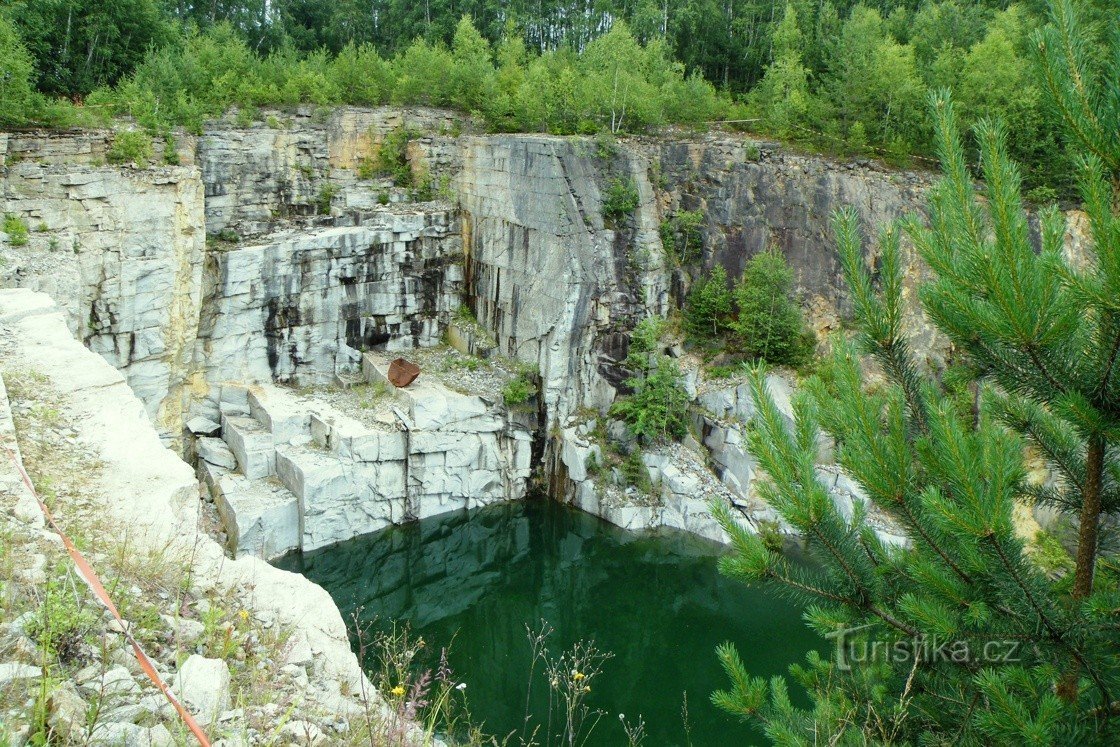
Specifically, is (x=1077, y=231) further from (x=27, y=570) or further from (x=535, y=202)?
(x=27, y=570)

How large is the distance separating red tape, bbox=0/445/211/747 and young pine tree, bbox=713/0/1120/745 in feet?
7.95

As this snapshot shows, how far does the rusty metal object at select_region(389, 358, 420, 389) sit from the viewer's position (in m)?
18.5

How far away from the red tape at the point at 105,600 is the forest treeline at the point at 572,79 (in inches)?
557

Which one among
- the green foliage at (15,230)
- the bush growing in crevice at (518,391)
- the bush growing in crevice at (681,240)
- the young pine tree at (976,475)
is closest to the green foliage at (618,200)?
the bush growing in crevice at (681,240)

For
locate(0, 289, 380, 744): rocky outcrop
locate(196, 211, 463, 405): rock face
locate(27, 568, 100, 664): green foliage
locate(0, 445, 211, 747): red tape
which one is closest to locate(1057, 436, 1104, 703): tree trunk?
locate(0, 289, 380, 744): rocky outcrop

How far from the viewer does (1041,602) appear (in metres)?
3.41

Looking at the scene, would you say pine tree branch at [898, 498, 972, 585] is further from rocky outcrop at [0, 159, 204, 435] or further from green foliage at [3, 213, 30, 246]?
green foliage at [3, 213, 30, 246]

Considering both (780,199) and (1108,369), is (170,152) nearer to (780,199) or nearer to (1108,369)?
(780,199)

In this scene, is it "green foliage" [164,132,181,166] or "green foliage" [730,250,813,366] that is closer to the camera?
"green foliage" [164,132,181,166]

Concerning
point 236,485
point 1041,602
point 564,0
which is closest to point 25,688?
point 1041,602

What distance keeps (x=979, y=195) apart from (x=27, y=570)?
16.5 feet

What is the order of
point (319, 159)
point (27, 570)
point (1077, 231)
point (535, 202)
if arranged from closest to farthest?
point (27, 570) < point (1077, 231) < point (535, 202) < point (319, 159)

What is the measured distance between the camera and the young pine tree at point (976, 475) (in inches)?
121

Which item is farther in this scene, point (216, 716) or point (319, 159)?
point (319, 159)
